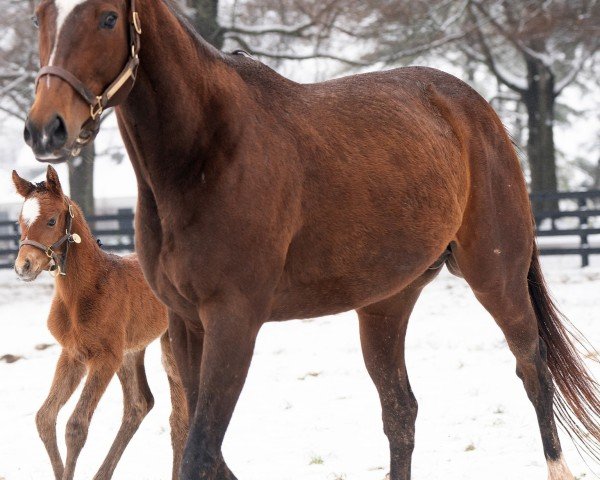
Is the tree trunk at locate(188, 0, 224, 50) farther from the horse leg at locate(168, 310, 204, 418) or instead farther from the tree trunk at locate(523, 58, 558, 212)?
the horse leg at locate(168, 310, 204, 418)

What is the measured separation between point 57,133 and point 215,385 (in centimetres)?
94

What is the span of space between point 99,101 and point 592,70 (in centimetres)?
1853

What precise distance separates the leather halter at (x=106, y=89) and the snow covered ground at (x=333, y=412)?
2666mm

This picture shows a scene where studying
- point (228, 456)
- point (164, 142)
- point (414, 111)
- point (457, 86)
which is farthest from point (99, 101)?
point (228, 456)

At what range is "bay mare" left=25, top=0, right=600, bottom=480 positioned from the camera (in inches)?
99.6

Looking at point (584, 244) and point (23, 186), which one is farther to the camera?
point (584, 244)

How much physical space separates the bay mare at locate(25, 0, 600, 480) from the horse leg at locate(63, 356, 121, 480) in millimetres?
1892

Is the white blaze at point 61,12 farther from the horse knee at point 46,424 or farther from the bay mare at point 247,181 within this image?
the horse knee at point 46,424

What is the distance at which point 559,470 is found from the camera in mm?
4035

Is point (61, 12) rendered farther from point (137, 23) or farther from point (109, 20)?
point (137, 23)

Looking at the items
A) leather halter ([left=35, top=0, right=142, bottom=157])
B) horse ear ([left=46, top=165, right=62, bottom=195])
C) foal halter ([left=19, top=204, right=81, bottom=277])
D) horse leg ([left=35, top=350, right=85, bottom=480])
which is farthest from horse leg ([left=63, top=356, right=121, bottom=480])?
leather halter ([left=35, top=0, right=142, bottom=157])

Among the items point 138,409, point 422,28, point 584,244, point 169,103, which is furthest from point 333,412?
point 422,28

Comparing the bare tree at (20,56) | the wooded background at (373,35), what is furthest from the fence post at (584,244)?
the bare tree at (20,56)

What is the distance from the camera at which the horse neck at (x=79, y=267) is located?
17.2 feet
